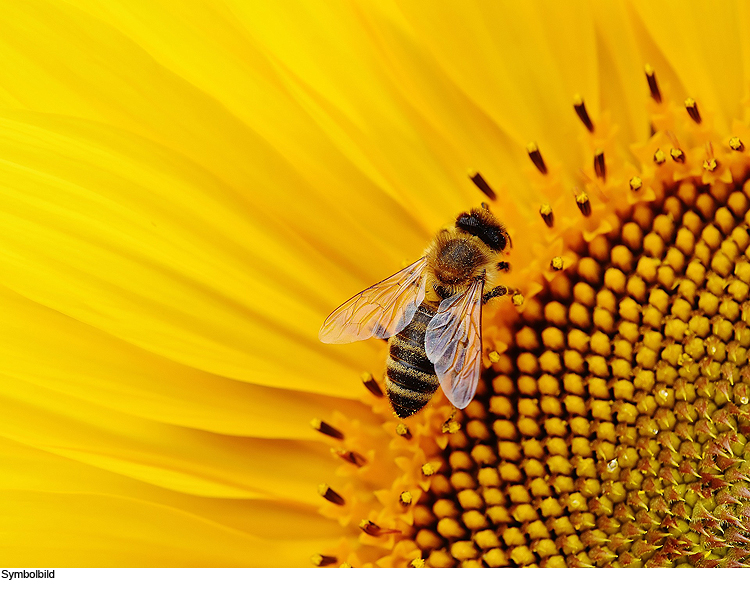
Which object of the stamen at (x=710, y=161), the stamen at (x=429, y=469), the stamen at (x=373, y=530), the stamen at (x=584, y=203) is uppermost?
the stamen at (x=584, y=203)

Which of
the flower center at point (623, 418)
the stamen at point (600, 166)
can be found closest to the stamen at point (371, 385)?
the flower center at point (623, 418)

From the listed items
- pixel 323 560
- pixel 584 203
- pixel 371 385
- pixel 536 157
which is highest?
pixel 536 157

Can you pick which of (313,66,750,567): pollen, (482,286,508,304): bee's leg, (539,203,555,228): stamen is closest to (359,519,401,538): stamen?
(313,66,750,567): pollen

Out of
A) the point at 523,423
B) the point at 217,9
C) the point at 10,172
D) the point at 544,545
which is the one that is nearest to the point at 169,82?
the point at 217,9

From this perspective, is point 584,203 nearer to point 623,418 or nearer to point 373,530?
point 623,418

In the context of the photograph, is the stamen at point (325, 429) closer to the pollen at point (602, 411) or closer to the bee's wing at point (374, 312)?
the pollen at point (602, 411)

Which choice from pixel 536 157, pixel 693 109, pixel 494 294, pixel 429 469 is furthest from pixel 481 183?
pixel 429 469
